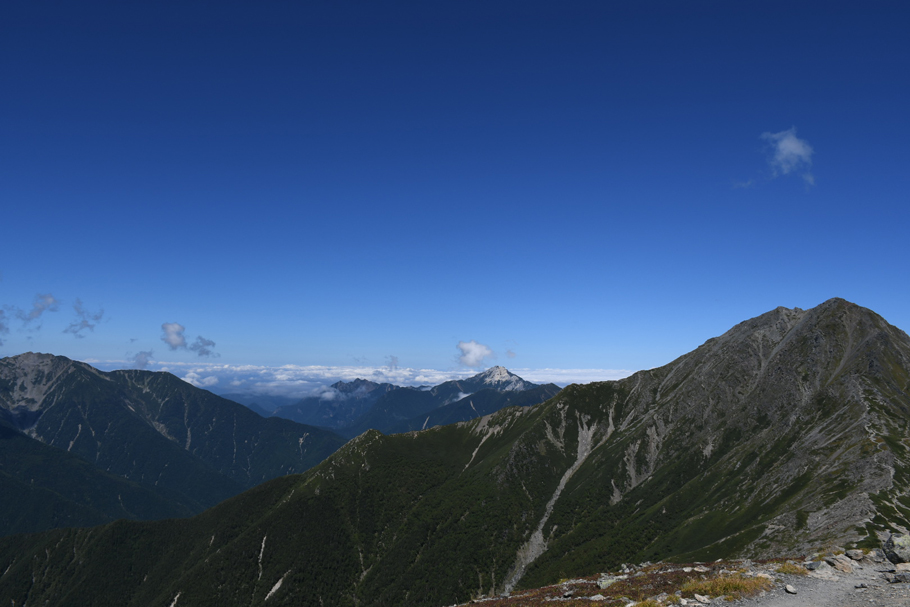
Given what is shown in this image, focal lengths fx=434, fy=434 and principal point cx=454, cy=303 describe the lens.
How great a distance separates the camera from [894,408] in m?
168

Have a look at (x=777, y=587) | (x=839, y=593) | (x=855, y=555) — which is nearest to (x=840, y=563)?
(x=855, y=555)

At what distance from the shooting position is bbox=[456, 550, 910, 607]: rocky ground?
32219mm

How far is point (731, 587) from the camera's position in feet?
114

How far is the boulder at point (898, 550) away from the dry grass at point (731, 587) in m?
14.6

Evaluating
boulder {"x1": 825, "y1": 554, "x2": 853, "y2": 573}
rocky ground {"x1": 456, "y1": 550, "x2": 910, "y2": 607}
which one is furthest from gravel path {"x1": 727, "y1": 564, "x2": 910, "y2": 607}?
boulder {"x1": 825, "y1": 554, "x2": 853, "y2": 573}

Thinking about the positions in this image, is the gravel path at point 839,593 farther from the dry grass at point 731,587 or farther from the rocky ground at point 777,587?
the dry grass at point 731,587

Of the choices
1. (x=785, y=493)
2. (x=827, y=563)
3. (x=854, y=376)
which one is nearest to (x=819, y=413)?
(x=854, y=376)

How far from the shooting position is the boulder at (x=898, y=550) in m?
39.3

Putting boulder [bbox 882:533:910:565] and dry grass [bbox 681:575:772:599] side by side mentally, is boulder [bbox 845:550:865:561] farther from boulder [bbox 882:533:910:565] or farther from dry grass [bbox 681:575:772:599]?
dry grass [bbox 681:575:772:599]

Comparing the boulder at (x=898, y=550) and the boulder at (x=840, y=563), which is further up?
the boulder at (x=898, y=550)

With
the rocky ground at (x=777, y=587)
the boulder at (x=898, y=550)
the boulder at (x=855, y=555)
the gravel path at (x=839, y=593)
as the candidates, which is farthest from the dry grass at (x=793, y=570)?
the boulder at (x=898, y=550)

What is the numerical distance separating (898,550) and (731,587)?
19459mm

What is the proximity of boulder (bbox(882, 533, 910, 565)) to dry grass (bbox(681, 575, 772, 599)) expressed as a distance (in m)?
14.6

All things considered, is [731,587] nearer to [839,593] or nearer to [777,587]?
[777,587]
